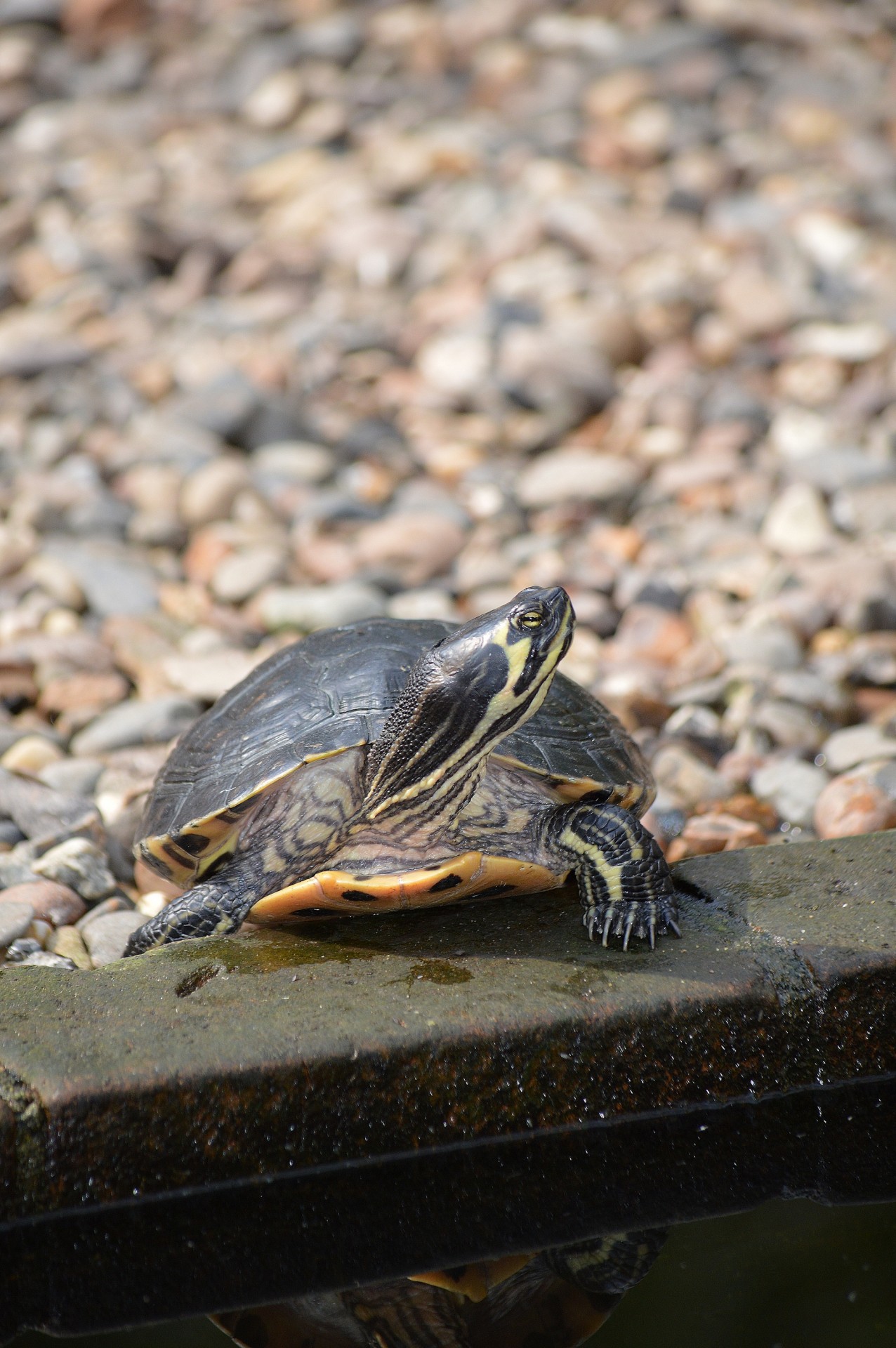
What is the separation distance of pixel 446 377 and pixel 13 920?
568 centimetres

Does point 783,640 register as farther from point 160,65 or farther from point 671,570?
point 160,65

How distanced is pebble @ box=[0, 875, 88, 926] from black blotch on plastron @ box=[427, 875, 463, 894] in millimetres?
1244

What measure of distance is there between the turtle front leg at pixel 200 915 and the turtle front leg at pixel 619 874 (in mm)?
903

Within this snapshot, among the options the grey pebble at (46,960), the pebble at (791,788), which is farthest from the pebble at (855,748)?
the grey pebble at (46,960)

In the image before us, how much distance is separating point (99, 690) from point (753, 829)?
286cm

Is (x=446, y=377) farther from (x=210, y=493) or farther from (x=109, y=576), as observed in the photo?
(x=109, y=576)

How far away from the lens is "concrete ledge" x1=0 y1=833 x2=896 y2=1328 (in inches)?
124

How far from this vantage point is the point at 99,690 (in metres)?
5.96

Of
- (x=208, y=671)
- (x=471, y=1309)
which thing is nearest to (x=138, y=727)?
(x=208, y=671)

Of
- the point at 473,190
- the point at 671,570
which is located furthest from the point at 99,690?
the point at 473,190

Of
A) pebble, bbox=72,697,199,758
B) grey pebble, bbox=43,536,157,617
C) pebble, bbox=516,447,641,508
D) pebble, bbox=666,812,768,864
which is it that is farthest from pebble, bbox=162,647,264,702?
pebble, bbox=516,447,641,508

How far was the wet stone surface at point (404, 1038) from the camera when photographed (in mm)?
3170

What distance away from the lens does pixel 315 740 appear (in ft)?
12.4

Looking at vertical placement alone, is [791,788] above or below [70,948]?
below
